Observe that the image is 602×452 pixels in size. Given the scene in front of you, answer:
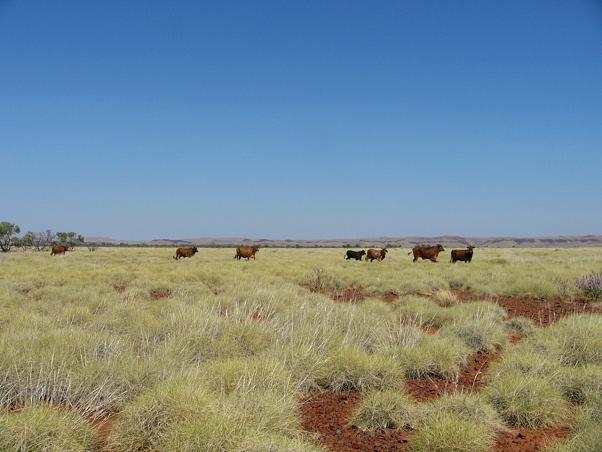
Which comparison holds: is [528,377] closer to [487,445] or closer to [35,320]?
[487,445]

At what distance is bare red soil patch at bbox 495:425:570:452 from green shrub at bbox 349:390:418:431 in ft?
2.65

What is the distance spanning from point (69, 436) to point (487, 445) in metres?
3.44

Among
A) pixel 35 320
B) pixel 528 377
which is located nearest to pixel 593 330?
pixel 528 377

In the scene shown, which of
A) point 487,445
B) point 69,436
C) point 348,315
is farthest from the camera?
point 348,315

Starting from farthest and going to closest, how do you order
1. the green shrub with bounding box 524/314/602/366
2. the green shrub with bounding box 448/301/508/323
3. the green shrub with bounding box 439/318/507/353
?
the green shrub with bounding box 448/301/508/323 → the green shrub with bounding box 439/318/507/353 → the green shrub with bounding box 524/314/602/366

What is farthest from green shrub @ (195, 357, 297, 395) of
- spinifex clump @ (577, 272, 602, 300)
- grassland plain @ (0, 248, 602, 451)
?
spinifex clump @ (577, 272, 602, 300)

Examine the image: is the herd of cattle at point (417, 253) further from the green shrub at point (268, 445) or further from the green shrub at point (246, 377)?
the green shrub at point (268, 445)

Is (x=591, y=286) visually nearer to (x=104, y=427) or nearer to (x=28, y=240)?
(x=104, y=427)

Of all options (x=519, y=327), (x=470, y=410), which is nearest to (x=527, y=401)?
(x=470, y=410)

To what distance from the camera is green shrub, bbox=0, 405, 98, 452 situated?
11.2 feet

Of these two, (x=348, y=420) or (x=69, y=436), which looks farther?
(x=348, y=420)

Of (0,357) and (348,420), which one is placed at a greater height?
(0,357)

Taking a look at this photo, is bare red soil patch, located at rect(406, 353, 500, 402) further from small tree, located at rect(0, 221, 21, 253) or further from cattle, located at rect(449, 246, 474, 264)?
small tree, located at rect(0, 221, 21, 253)

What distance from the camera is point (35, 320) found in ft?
25.8
